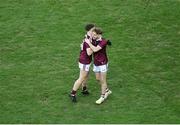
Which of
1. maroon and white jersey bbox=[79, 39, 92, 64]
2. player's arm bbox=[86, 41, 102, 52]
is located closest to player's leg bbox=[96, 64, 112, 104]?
maroon and white jersey bbox=[79, 39, 92, 64]

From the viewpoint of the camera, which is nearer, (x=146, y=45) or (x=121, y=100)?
(x=121, y=100)

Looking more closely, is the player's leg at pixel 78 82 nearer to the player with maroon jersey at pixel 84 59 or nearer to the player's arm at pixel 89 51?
the player with maroon jersey at pixel 84 59

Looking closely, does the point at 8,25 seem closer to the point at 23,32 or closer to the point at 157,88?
the point at 23,32

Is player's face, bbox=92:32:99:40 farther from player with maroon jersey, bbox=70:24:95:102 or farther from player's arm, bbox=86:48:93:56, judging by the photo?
player's arm, bbox=86:48:93:56

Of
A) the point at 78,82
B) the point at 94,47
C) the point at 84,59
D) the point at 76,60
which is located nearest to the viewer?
the point at 94,47

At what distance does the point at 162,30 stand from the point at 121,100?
442 cm

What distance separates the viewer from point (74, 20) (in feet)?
53.8

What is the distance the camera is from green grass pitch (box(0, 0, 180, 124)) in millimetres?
11609

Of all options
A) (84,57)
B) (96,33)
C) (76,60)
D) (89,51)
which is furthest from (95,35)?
(76,60)

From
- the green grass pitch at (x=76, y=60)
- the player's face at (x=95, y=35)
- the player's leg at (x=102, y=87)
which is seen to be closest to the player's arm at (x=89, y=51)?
the player's face at (x=95, y=35)

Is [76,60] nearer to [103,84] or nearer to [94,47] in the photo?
[103,84]

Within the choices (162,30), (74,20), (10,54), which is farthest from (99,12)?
(10,54)

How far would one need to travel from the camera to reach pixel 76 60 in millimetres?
14000

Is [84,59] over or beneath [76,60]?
over
